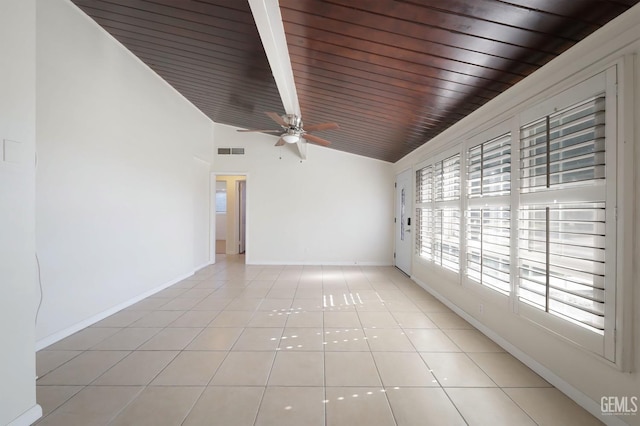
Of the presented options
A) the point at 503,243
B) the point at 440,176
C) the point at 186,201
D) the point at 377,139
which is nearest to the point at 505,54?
the point at 503,243

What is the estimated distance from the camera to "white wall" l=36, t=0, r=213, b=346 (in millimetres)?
2688

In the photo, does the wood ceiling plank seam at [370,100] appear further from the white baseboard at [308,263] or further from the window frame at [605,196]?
the white baseboard at [308,263]

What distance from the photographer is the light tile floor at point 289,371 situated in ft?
6.02

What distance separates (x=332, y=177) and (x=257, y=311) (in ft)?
12.9

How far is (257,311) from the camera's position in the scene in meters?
3.70

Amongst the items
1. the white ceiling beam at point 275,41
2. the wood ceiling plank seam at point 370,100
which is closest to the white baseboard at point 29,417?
the white ceiling beam at point 275,41

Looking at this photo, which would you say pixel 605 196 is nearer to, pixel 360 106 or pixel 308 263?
pixel 360 106

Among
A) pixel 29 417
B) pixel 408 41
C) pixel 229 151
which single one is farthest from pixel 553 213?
pixel 229 151

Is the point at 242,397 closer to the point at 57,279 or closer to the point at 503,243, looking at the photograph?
the point at 57,279

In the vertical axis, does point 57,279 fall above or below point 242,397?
above

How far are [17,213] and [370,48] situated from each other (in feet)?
9.07

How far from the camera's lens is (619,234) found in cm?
165

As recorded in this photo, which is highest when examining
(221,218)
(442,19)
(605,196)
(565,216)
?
(442,19)

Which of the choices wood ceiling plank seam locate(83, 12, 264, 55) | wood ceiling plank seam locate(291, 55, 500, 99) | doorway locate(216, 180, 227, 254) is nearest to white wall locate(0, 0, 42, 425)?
wood ceiling plank seam locate(83, 12, 264, 55)
